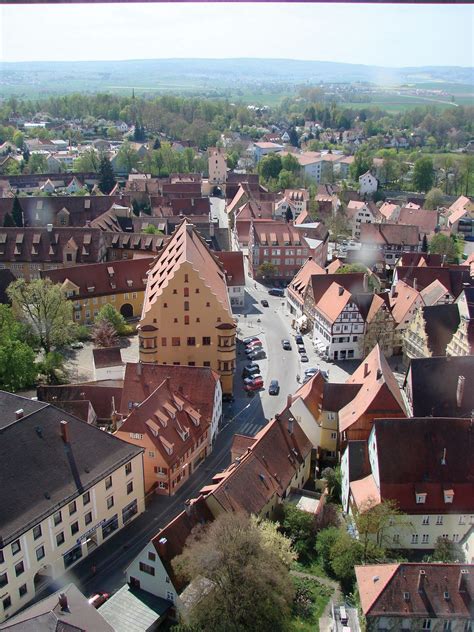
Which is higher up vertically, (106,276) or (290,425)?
(106,276)

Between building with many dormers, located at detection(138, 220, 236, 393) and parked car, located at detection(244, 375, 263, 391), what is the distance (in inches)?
32.4

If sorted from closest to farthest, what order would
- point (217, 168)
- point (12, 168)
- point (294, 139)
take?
point (217, 168) → point (12, 168) → point (294, 139)

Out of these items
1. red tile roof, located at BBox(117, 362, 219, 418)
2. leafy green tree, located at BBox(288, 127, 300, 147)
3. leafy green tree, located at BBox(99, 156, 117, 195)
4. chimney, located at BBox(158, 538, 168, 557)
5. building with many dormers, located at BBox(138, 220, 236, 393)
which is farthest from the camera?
leafy green tree, located at BBox(288, 127, 300, 147)

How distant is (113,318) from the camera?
2908cm

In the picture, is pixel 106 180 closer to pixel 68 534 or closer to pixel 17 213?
pixel 17 213

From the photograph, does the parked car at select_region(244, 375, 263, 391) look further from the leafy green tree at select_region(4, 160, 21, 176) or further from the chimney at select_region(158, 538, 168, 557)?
the leafy green tree at select_region(4, 160, 21, 176)

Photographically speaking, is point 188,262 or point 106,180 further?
point 106,180

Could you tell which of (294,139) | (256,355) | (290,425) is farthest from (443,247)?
(294,139)

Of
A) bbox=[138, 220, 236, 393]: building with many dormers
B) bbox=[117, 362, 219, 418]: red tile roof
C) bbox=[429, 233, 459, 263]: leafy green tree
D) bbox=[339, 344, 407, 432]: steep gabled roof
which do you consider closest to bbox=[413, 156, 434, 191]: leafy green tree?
bbox=[429, 233, 459, 263]: leafy green tree

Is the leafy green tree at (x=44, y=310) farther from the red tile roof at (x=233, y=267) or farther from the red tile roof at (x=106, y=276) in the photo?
the red tile roof at (x=233, y=267)

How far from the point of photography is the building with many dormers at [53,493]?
45.8ft

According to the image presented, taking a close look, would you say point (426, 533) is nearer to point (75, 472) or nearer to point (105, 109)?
point (75, 472)

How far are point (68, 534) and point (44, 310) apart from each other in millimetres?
12579

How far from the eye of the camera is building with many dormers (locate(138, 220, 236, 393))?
23.5 meters
